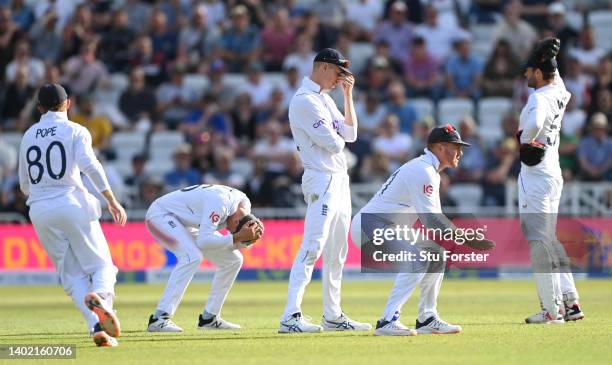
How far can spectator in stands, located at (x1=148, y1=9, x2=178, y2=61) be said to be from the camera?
87.5 ft

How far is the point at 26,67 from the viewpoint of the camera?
25734 millimetres

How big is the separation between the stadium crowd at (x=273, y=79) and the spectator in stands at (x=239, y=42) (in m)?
0.03

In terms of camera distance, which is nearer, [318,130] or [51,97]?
[51,97]

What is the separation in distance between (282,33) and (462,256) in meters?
12.9

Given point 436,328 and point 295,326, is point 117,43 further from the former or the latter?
point 436,328

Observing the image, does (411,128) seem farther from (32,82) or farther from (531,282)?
(32,82)

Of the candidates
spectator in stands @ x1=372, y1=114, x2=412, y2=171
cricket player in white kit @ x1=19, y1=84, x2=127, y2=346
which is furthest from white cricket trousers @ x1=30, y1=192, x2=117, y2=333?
spectator in stands @ x1=372, y1=114, x2=412, y2=171

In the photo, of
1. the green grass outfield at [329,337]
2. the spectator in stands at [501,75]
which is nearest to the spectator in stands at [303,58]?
the spectator in stands at [501,75]

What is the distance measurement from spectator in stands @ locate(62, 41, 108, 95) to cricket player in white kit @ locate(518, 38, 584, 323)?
14375mm

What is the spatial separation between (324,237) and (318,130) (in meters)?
1.01

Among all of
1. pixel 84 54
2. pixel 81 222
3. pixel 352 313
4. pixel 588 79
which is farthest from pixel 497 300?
pixel 84 54

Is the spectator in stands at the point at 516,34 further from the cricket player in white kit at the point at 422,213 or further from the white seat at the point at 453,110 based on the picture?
the cricket player in white kit at the point at 422,213

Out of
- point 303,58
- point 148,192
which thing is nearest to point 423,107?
point 303,58

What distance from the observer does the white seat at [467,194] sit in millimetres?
23703
